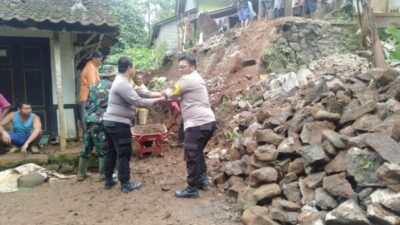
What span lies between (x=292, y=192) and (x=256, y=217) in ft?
2.12

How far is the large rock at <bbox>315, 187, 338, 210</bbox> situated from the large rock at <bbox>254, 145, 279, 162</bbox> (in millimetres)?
950

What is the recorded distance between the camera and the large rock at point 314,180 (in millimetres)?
4352

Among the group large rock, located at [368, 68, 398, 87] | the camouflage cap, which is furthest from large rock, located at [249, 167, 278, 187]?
the camouflage cap

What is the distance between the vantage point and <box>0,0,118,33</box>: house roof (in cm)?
645

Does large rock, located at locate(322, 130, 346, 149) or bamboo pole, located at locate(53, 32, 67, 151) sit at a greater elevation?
bamboo pole, located at locate(53, 32, 67, 151)

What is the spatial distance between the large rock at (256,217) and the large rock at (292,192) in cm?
32

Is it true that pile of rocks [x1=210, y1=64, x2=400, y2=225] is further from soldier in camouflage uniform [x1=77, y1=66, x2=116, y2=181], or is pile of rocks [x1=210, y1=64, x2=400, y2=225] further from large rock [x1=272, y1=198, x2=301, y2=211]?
soldier in camouflage uniform [x1=77, y1=66, x2=116, y2=181]

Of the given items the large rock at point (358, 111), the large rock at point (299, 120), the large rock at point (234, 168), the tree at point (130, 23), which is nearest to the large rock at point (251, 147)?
the large rock at point (234, 168)

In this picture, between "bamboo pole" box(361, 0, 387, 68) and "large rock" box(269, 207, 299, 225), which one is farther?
"bamboo pole" box(361, 0, 387, 68)

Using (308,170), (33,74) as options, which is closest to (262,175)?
(308,170)

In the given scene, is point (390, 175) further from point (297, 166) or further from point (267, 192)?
point (267, 192)

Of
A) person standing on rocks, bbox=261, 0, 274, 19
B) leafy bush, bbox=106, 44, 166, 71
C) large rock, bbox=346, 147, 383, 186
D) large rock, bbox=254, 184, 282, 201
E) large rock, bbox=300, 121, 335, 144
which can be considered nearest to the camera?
large rock, bbox=346, 147, 383, 186

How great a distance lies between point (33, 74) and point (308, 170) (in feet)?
18.4

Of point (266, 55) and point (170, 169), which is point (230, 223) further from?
Result: point (266, 55)
